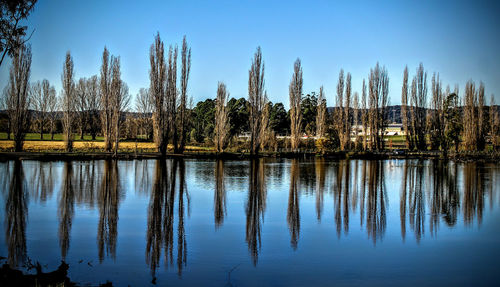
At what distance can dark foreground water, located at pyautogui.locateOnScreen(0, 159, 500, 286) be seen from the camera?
273 inches

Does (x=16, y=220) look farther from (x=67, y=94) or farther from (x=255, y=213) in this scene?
(x=67, y=94)

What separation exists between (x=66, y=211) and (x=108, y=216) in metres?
1.47

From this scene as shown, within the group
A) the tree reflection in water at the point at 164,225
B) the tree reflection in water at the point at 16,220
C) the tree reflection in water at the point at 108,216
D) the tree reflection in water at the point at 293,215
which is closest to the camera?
the tree reflection in water at the point at 16,220

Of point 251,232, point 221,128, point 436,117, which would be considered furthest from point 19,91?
point 436,117

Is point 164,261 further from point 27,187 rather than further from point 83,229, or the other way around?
point 27,187

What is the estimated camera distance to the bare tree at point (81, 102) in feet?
176

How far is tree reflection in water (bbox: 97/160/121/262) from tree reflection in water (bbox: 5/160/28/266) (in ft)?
4.66

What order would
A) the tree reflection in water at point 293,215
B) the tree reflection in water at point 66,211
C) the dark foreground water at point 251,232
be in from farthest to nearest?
the tree reflection in water at point 293,215 < the tree reflection in water at point 66,211 < the dark foreground water at point 251,232

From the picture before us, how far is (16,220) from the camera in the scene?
1016 cm

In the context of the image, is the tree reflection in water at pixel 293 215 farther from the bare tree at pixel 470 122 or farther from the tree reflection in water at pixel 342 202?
the bare tree at pixel 470 122

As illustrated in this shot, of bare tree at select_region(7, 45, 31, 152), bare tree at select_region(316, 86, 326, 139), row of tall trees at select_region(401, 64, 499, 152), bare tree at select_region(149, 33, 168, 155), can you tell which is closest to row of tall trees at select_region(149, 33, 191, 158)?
bare tree at select_region(149, 33, 168, 155)

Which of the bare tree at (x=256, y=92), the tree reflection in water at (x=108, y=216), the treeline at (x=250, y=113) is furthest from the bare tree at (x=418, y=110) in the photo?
the tree reflection in water at (x=108, y=216)

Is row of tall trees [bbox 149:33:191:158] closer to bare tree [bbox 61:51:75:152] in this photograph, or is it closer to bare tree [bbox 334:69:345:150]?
bare tree [bbox 61:51:75:152]

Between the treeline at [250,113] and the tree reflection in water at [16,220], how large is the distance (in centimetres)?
1675
